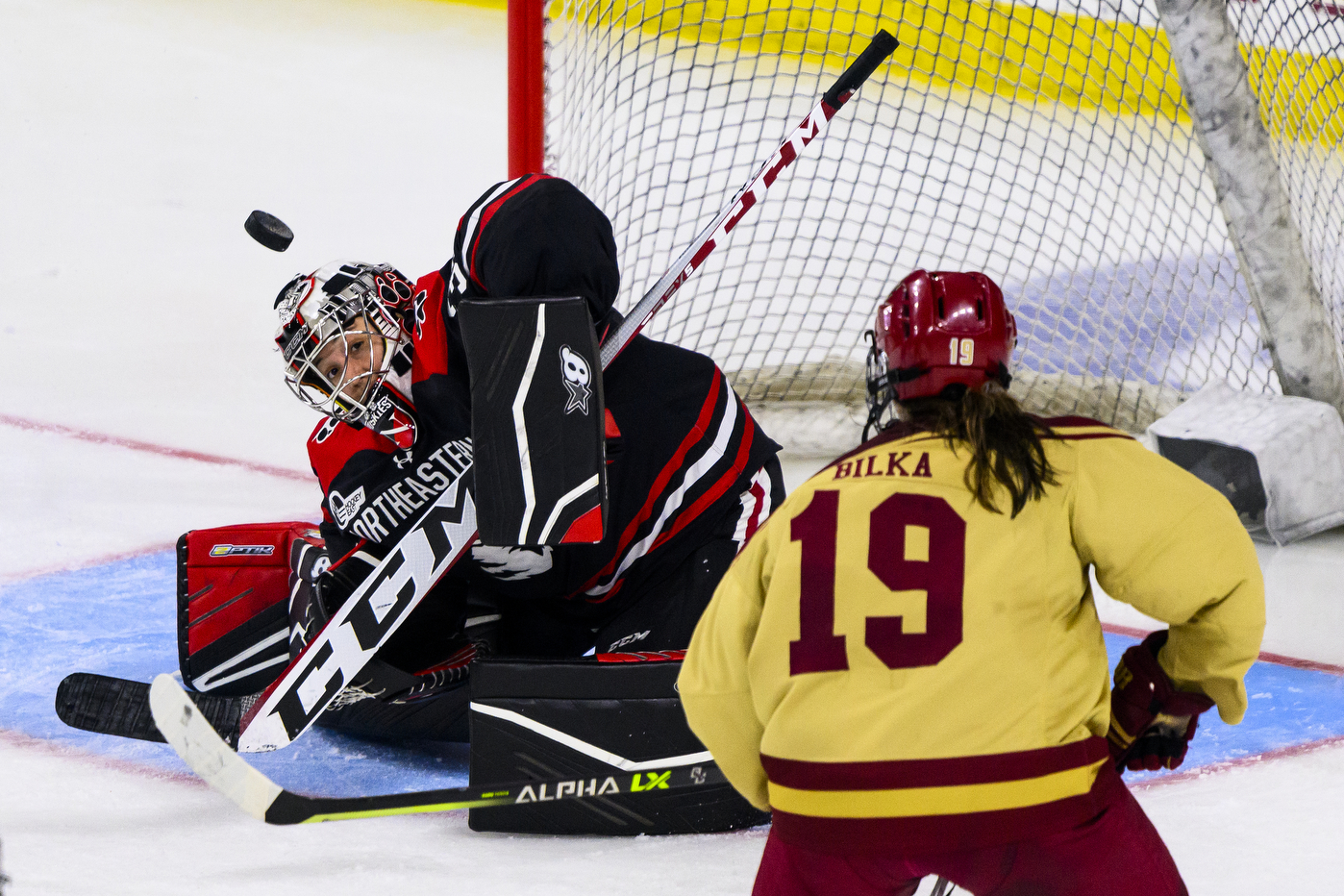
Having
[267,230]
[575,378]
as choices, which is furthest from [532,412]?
[267,230]

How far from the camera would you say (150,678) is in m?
2.30

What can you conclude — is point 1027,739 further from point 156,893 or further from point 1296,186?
point 1296,186

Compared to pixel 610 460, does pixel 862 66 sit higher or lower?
higher

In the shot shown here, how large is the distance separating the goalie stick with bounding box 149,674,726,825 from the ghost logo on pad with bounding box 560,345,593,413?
0.45 metres

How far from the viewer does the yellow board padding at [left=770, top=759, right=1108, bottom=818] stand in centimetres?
107

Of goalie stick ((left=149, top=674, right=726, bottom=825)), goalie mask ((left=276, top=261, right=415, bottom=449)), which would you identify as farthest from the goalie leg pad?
goalie stick ((left=149, top=674, right=726, bottom=825))

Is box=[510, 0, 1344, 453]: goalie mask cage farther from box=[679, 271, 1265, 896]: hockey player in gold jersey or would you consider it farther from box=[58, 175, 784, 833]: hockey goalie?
box=[679, 271, 1265, 896]: hockey player in gold jersey

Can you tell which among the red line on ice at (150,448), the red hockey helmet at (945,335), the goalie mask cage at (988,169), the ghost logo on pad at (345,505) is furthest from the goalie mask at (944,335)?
the red line on ice at (150,448)

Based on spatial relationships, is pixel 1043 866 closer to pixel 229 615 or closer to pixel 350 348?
pixel 350 348

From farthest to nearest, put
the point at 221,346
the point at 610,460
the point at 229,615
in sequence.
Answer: the point at 221,346, the point at 229,615, the point at 610,460

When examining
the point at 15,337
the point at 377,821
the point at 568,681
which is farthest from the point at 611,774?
the point at 15,337

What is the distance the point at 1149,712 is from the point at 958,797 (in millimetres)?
255

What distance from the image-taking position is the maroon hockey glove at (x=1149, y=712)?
1.21 metres

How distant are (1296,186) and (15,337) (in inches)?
131
